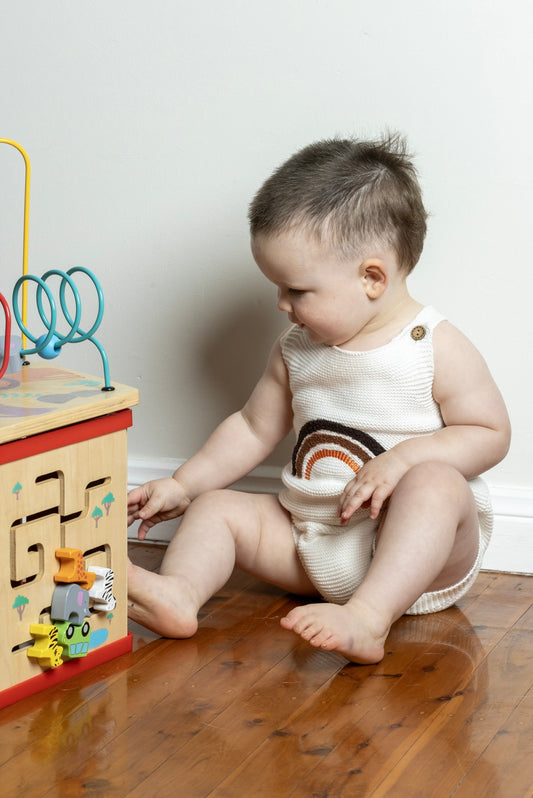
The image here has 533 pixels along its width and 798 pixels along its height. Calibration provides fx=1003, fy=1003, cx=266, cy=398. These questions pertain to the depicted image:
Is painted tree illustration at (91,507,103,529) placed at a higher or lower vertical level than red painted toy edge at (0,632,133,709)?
higher

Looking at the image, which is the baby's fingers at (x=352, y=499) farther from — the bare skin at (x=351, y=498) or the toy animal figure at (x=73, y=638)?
the toy animal figure at (x=73, y=638)

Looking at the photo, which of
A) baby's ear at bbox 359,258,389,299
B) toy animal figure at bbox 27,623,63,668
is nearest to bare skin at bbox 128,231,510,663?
baby's ear at bbox 359,258,389,299

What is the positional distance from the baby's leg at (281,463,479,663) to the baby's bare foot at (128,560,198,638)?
151 millimetres

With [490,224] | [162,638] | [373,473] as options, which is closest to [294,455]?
[373,473]

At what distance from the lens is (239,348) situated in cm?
134

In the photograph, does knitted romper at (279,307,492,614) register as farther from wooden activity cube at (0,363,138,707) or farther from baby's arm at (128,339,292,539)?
wooden activity cube at (0,363,138,707)

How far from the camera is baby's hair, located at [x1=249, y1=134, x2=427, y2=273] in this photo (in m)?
Result: 1.03

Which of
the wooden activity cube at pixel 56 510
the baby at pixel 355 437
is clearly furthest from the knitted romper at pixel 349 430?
the wooden activity cube at pixel 56 510

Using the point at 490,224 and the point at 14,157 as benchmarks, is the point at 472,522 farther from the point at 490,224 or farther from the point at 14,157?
the point at 14,157

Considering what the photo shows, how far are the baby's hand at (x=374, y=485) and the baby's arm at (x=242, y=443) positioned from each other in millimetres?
185

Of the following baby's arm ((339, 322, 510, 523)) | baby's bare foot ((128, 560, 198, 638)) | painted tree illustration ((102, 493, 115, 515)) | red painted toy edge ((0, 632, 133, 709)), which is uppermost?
baby's arm ((339, 322, 510, 523))

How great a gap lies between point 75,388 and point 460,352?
41cm

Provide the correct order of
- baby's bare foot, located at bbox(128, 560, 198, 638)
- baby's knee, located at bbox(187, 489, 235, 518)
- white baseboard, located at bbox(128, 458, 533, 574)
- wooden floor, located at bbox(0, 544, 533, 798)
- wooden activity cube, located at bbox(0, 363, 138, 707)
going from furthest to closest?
white baseboard, located at bbox(128, 458, 533, 574) < baby's knee, located at bbox(187, 489, 235, 518) < baby's bare foot, located at bbox(128, 560, 198, 638) < wooden activity cube, located at bbox(0, 363, 138, 707) < wooden floor, located at bbox(0, 544, 533, 798)

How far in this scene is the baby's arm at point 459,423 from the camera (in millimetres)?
1058
